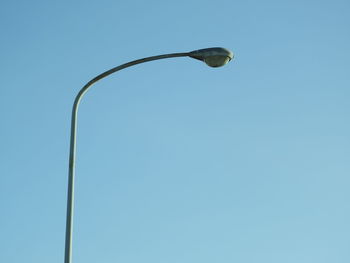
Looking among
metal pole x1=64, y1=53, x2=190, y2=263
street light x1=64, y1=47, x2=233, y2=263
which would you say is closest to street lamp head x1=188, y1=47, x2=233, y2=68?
street light x1=64, y1=47, x2=233, y2=263

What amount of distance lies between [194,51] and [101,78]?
5.97 feet

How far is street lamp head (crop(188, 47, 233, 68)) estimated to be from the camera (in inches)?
586

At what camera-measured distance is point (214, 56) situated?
1490 cm

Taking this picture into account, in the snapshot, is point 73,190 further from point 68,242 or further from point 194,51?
point 194,51

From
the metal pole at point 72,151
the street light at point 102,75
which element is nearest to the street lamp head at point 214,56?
the street light at point 102,75

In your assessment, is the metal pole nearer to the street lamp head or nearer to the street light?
the street light

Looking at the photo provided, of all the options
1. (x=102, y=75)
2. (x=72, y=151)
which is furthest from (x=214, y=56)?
(x=72, y=151)

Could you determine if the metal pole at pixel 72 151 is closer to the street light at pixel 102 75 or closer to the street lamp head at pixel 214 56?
the street light at pixel 102 75

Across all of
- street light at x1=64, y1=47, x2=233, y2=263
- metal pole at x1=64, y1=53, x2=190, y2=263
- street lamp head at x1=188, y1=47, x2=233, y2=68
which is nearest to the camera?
metal pole at x1=64, y1=53, x2=190, y2=263

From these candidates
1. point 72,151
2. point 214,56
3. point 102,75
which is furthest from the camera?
point 102,75

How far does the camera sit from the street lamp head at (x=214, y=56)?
1489 centimetres

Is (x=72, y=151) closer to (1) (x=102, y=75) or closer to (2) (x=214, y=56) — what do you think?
(1) (x=102, y=75)

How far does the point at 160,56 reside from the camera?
15266 mm

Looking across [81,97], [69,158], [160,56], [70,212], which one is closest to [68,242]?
[70,212]
